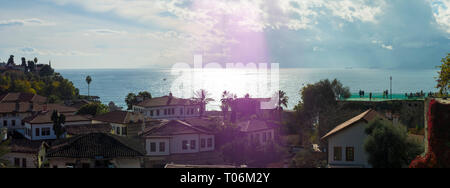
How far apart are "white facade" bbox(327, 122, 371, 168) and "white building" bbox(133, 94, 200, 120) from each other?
49418 mm

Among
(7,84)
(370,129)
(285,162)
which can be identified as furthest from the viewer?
(7,84)

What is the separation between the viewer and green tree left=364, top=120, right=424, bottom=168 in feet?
75.3

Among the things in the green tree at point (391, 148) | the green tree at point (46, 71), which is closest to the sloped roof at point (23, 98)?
the green tree at point (391, 148)

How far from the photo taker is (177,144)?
4341 centimetres

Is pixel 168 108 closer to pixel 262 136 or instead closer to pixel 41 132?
pixel 41 132

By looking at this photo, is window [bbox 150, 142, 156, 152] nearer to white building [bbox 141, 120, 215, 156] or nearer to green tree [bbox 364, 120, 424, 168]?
white building [bbox 141, 120, 215, 156]

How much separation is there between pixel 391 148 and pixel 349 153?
17.0 ft

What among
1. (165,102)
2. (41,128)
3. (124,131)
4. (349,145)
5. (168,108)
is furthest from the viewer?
(165,102)

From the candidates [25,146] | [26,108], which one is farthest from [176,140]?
[26,108]

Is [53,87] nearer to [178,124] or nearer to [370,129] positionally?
[178,124]

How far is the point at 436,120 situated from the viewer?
17.0 meters

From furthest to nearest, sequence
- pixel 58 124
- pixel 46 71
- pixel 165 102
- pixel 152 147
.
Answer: pixel 46 71 → pixel 165 102 → pixel 58 124 → pixel 152 147
